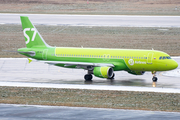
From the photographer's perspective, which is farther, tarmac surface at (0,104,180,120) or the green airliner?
the green airliner

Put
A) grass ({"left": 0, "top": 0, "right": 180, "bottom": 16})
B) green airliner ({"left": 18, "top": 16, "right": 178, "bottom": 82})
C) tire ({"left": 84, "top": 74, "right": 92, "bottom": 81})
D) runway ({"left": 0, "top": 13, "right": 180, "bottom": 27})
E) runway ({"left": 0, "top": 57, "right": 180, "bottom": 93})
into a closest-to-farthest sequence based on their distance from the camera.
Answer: runway ({"left": 0, "top": 57, "right": 180, "bottom": 93}), green airliner ({"left": 18, "top": 16, "right": 178, "bottom": 82}), tire ({"left": 84, "top": 74, "right": 92, "bottom": 81}), runway ({"left": 0, "top": 13, "right": 180, "bottom": 27}), grass ({"left": 0, "top": 0, "right": 180, "bottom": 16})

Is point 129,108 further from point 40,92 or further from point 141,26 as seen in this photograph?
point 141,26

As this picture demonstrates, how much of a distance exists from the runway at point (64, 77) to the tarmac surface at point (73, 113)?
402 inches

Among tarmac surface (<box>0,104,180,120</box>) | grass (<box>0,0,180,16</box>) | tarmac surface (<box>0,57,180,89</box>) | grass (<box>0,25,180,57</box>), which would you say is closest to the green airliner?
tarmac surface (<box>0,57,180,89</box>)

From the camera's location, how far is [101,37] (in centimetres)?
7912

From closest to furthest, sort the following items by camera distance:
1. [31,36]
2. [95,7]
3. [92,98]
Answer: [92,98]
[31,36]
[95,7]

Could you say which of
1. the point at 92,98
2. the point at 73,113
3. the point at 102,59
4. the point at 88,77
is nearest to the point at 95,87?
the point at 88,77

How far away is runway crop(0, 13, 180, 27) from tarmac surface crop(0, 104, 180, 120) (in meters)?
65.6

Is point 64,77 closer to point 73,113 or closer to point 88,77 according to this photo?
point 88,77

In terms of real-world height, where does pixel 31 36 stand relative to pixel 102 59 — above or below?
above

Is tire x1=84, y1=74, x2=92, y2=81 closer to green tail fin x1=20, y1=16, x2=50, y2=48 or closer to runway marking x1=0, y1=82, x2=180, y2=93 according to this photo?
→ runway marking x1=0, y1=82, x2=180, y2=93

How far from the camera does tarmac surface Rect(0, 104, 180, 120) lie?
2284cm

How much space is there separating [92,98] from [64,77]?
12.3 metres

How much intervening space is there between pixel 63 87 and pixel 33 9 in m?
90.4
